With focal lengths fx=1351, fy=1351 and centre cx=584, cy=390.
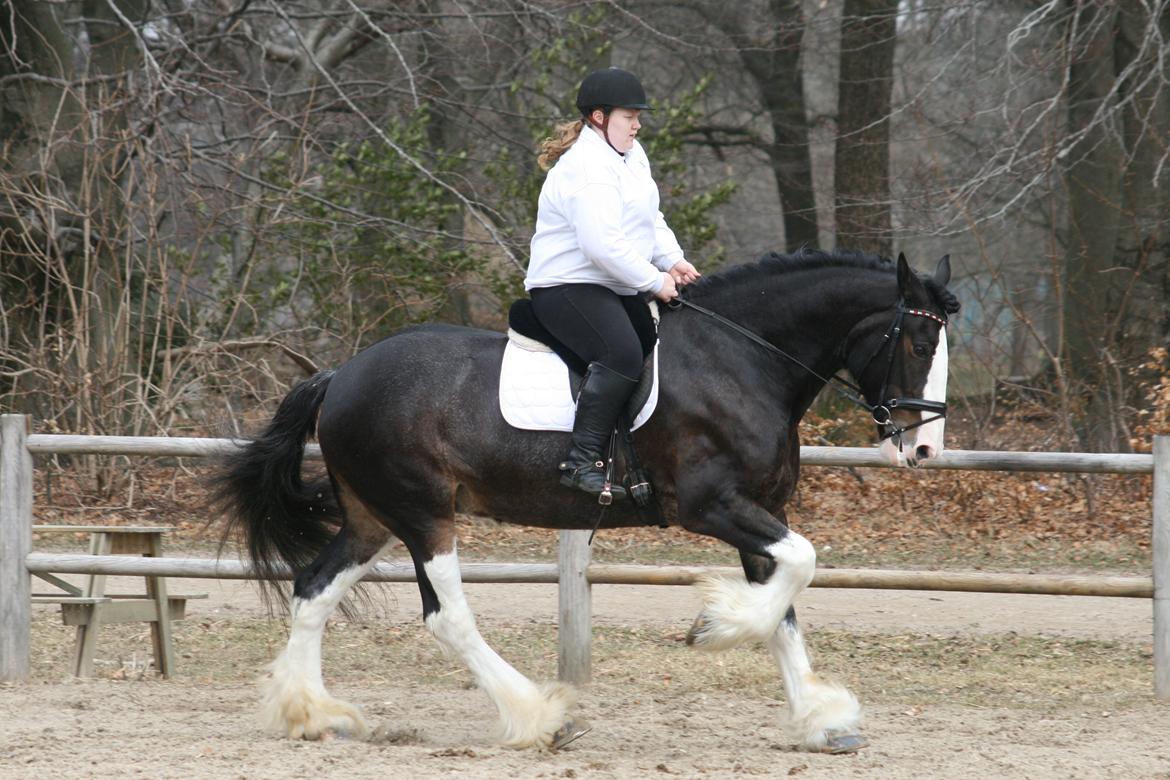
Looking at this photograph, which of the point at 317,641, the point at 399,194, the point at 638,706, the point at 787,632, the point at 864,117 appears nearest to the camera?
the point at 787,632

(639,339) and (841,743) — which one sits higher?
(639,339)

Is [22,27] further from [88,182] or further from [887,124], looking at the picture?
[887,124]

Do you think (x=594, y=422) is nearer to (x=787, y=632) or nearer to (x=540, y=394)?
(x=540, y=394)

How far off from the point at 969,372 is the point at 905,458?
809cm

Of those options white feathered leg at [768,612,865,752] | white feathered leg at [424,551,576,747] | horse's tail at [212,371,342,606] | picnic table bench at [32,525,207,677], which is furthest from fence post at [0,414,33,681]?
white feathered leg at [768,612,865,752]

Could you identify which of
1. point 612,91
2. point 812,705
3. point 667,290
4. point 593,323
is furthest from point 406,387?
point 812,705

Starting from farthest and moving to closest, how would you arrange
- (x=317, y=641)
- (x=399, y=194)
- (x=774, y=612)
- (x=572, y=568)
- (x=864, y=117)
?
(x=864, y=117)
(x=399, y=194)
(x=572, y=568)
(x=317, y=641)
(x=774, y=612)

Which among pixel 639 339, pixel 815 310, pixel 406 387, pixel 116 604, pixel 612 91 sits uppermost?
pixel 612 91

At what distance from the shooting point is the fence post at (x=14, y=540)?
263 inches

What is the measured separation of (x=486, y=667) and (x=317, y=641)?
2.62ft

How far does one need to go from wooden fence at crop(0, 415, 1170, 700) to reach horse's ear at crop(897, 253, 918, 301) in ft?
4.36

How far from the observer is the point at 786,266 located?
5406 millimetres

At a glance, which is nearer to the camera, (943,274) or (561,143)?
(943,274)

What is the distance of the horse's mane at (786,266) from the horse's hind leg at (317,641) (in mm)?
1711
